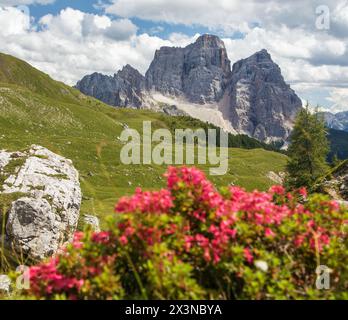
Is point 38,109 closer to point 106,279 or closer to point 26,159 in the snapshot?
point 26,159

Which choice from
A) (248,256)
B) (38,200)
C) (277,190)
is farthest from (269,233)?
(38,200)

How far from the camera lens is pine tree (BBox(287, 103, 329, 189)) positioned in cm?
5000

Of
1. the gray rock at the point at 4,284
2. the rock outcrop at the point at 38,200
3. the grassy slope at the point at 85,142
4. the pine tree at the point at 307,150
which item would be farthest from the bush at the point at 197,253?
the pine tree at the point at 307,150

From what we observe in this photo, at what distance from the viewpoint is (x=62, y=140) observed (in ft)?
254

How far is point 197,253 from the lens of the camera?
18.1ft

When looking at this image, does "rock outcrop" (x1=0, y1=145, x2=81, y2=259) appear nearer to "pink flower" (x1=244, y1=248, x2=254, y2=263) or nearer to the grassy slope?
the grassy slope

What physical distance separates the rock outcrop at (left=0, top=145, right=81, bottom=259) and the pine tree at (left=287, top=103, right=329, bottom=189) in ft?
97.1

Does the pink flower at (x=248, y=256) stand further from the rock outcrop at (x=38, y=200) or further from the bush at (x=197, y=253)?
the rock outcrop at (x=38, y=200)

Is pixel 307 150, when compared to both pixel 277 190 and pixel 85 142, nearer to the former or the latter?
→ pixel 85 142

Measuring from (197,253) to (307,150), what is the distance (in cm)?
4924

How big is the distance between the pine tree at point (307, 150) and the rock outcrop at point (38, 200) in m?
29.6

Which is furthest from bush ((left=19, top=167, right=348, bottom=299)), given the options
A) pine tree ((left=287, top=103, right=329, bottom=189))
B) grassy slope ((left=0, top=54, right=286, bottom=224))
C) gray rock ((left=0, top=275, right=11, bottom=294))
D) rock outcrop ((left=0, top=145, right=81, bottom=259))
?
pine tree ((left=287, top=103, right=329, bottom=189))
